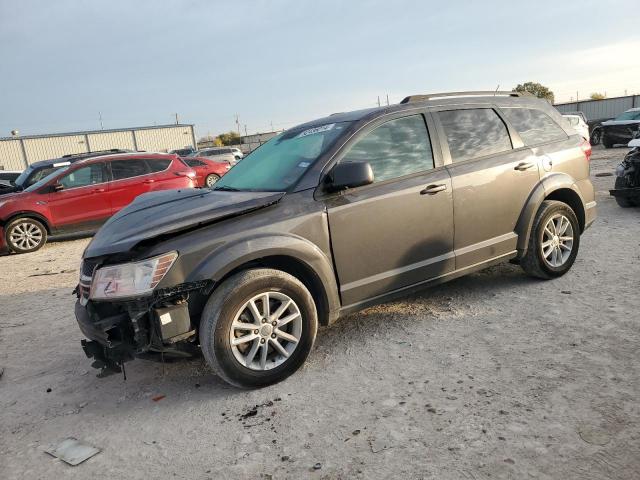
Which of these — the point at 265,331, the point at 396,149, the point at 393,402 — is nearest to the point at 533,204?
the point at 396,149

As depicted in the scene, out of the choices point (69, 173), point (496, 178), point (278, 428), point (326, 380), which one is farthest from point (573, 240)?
point (69, 173)

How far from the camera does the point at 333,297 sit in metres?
3.42

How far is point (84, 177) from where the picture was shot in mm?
9773

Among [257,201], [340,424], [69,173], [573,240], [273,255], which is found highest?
[69,173]

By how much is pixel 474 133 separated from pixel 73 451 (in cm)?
374

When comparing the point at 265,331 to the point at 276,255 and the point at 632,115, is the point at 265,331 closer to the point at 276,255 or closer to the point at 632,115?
the point at 276,255

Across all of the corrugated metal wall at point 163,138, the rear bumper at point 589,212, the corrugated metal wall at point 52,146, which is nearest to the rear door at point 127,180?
the rear bumper at point 589,212

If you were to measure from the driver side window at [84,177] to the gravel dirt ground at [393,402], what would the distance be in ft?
18.8

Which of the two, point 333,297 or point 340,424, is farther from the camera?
point 333,297

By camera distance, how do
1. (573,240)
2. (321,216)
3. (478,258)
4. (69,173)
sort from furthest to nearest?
(69,173) < (573,240) < (478,258) < (321,216)

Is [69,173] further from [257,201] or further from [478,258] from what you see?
[478,258]

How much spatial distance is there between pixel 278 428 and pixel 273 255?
1.06 m

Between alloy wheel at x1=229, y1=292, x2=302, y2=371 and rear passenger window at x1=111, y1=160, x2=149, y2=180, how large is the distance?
7992 millimetres

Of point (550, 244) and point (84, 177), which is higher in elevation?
point (84, 177)
